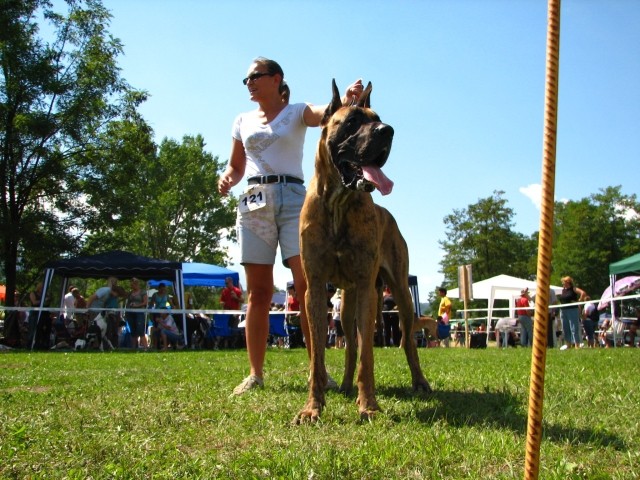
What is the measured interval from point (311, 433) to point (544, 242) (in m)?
1.72

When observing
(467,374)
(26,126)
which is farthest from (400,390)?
(26,126)

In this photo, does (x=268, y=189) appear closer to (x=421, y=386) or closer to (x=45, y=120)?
(x=421, y=386)

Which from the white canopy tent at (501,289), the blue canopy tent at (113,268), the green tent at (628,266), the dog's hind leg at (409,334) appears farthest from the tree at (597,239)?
the dog's hind leg at (409,334)

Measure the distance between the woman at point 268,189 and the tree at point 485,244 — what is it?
45.0 m

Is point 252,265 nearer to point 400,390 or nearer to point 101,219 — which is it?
point 400,390

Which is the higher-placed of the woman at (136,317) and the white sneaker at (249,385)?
the woman at (136,317)

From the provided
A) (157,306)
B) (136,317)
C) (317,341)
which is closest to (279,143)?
(317,341)

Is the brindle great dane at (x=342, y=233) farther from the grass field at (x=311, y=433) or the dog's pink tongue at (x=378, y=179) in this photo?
the grass field at (x=311, y=433)

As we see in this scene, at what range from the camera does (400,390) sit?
4445 millimetres

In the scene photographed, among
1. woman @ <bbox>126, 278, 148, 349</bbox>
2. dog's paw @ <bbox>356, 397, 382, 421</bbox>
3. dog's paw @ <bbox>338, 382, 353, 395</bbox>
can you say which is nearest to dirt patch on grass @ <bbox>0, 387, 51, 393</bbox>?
dog's paw @ <bbox>338, 382, 353, 395</bbox>

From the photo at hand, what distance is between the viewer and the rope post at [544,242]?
1.45 meters

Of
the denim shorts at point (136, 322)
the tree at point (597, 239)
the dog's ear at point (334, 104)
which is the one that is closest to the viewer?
the dog's ear at point (334, 104)

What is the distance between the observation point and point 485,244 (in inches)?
1923

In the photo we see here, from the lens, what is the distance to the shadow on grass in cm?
266
